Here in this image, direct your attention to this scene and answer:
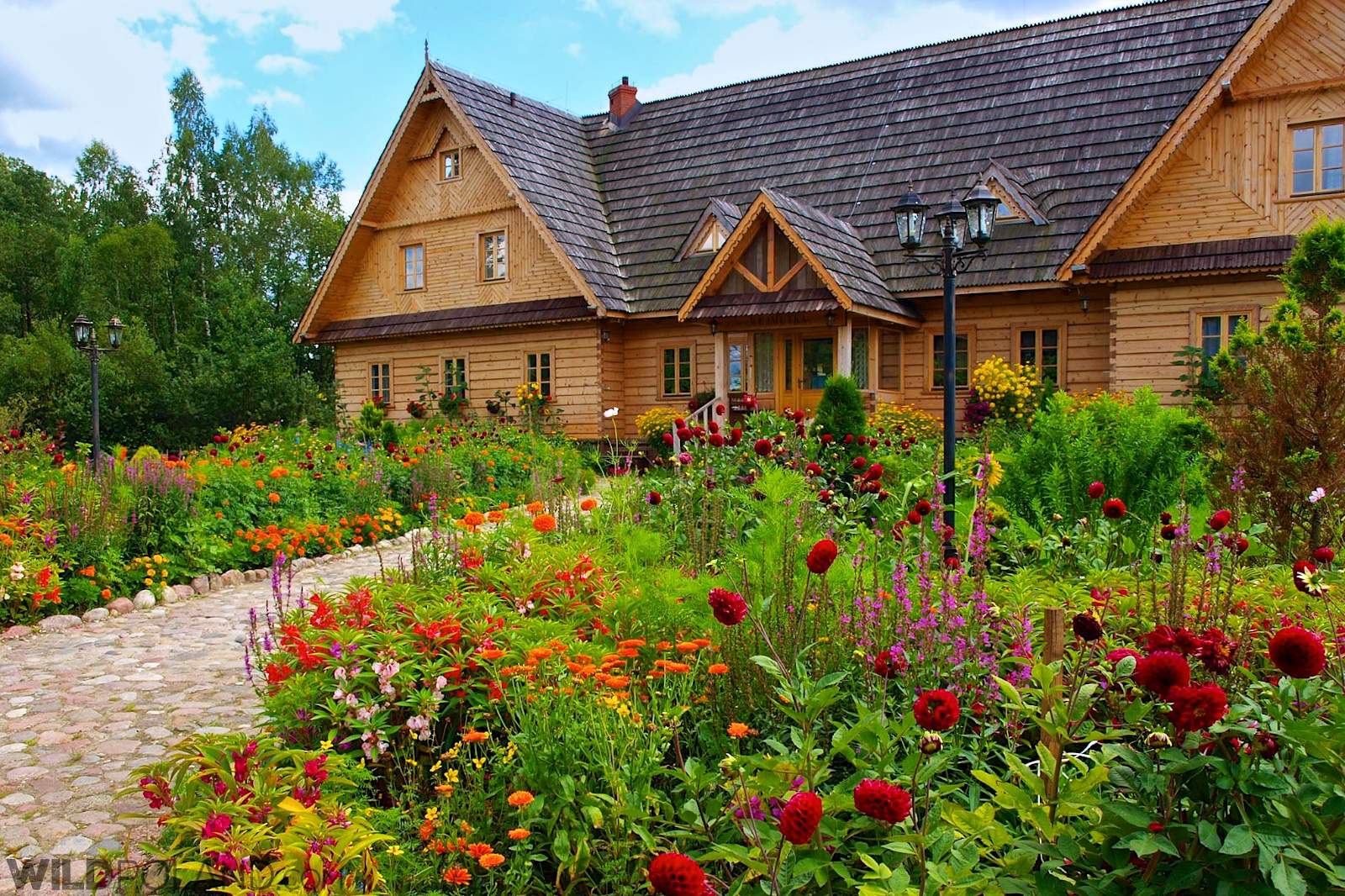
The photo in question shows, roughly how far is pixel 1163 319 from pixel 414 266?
14645mm

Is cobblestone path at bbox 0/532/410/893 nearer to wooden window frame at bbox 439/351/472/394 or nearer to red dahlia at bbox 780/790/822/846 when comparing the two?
red dahlia at bbox 780/790/822/846

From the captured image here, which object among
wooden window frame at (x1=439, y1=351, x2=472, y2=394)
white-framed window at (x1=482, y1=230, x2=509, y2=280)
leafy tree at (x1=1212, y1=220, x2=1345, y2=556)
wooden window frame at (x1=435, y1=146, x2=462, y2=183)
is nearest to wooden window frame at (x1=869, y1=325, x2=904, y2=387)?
white-framed window at (x1=482, y1=230, x2=509, y2=280)

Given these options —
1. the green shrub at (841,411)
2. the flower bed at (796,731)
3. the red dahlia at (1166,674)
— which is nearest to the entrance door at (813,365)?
the green shrub at (841,411)

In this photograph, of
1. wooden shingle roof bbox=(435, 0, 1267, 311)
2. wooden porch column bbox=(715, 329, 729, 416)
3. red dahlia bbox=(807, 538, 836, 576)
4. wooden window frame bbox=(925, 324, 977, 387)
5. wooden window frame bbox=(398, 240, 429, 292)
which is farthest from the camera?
wooden window frame bbox=(398, 240, 429, 292)

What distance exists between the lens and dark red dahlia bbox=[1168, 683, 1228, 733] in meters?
1.75

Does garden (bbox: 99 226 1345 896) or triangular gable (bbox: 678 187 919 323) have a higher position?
triangular gable (bbox: 678 187 919 323)

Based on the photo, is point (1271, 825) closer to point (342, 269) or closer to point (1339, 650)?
point (1339, 650)

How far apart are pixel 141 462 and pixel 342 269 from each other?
1303 cm

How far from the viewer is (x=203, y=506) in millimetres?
8984

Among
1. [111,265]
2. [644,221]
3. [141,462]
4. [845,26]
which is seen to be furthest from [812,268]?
[111,265]

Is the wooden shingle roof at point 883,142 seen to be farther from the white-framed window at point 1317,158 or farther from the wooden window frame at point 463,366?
the wooden window frame at point 463,366

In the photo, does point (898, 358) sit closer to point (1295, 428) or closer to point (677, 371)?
point (677, 371)

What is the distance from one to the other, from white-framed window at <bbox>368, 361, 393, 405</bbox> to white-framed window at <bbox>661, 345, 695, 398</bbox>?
6804 mm

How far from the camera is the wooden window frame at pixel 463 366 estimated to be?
806 inches
